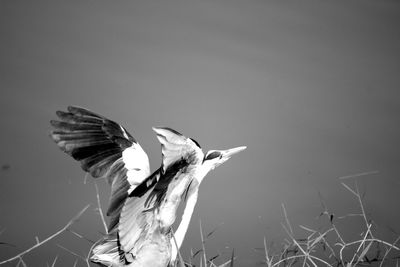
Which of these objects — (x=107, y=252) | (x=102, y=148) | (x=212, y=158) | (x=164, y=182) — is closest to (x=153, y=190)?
(x=164, y=182)

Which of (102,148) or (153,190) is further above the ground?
(102,148)

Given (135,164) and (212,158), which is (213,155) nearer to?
(212,158)

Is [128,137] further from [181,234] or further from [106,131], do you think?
[181,234]

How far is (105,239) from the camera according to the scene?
2500mm

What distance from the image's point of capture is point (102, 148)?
2738mm

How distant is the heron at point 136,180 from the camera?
1.94 m

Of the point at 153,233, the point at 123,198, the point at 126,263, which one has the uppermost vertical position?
the point at 123,198

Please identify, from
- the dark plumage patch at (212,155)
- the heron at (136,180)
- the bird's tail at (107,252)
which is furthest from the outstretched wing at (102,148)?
the dark plumage patch at (212,155)

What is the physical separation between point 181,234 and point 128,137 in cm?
73

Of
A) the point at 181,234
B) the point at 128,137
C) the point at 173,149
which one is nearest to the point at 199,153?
the point at 173,149

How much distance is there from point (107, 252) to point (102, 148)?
66 centimetres

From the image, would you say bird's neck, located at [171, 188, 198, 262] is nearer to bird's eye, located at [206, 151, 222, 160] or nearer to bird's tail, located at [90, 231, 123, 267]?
bird's eye, located at [206, 151, 222, 160]

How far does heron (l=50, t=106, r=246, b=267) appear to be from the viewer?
1.94 metres

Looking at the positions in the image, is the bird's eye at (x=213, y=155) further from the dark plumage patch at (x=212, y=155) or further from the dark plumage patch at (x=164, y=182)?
the dark plumage patch at (x=164, y=182)
